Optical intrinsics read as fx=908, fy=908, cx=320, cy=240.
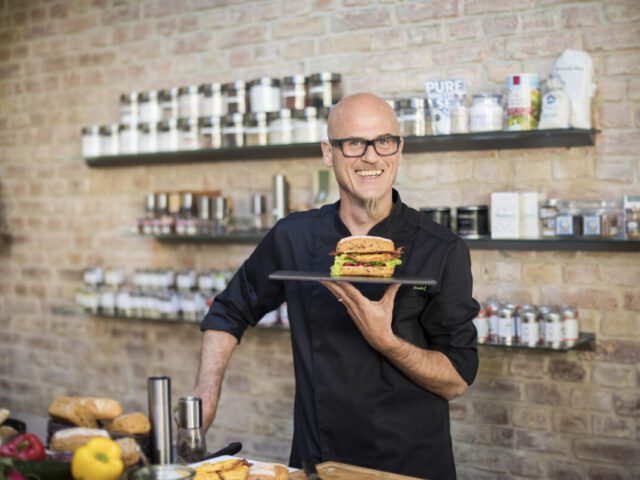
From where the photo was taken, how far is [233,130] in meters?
4.27

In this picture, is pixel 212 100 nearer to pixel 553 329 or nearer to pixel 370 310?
pixel 553 329

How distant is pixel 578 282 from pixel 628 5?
1.06 m

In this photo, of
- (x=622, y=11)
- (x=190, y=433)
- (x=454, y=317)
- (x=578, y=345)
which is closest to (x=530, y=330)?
(x=578, y=345)

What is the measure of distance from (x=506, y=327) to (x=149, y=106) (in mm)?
2187

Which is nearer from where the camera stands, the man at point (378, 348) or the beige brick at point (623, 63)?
the man at point (378, 348)

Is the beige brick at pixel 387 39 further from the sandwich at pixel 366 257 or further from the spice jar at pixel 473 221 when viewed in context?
the sandwich at pixel 366 257

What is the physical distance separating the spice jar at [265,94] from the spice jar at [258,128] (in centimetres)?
4

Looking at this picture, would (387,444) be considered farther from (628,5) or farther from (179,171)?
(179,171)

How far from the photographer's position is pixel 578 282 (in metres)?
3.55

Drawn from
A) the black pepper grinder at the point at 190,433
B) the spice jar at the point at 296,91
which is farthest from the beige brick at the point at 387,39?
the black pepper grinder at the point at 190,433

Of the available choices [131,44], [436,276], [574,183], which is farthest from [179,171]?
[436,276]

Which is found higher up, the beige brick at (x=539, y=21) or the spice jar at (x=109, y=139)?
the beige brick at (x=539, y=21)

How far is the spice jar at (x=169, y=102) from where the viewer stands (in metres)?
4.55

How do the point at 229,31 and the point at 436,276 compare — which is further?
the point at 229,31
